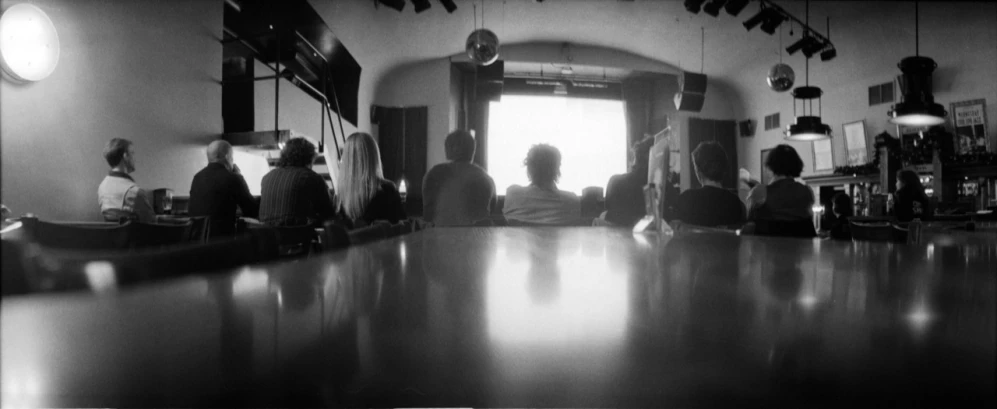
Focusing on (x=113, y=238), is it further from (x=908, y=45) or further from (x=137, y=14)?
(x=908, y=45)

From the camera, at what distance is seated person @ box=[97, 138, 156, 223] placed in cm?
271

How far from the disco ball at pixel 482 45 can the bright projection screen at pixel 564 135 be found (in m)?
4.14

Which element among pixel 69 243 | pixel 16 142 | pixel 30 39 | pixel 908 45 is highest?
pixel 908 45

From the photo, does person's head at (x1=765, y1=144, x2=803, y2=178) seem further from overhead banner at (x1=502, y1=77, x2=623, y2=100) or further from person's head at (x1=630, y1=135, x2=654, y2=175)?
overhead banner at (x1=502, y1=77, x2=623, y2=100)

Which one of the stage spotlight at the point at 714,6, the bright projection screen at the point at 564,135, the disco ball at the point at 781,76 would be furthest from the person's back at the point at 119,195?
the bright projection screen at the point at 564,135

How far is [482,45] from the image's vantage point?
523cm

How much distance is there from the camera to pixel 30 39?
258cm

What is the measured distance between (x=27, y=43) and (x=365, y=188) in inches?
69.8

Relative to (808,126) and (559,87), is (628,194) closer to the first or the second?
(808,126)

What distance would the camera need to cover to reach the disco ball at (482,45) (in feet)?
17.1

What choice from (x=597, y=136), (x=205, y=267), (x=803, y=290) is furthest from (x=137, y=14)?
(x=597, y=136)

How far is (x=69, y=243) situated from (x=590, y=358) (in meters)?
1.59

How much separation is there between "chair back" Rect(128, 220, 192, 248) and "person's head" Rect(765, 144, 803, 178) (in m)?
2.64

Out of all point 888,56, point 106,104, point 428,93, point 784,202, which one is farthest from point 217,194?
point 888,56
